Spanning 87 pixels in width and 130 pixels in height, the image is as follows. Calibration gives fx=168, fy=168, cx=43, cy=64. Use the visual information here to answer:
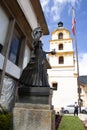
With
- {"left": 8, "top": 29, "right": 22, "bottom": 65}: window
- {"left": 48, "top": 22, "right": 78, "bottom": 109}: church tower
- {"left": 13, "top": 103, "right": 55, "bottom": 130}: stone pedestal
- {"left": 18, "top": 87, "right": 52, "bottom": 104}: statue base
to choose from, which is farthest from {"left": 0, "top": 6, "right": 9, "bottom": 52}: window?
{"left": 48, "top": 22, "right": 78, "bottom": 109}: church tower

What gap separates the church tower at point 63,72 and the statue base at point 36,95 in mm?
24518

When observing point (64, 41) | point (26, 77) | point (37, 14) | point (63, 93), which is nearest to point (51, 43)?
point (64, 41)

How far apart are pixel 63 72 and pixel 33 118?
27.8 meters

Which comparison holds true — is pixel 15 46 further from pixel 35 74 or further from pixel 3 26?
pixel 35 74

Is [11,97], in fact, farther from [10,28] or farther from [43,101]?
[43,101]

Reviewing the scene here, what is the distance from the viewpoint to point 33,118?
4.52m

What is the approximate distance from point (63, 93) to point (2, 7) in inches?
922

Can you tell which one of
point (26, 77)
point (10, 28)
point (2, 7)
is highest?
point (2, 7)

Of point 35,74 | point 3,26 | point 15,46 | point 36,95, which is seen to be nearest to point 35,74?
point 35,74

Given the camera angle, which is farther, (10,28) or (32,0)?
(32,0)

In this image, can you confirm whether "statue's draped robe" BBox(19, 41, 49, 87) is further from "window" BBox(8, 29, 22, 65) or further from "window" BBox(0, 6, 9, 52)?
"window" BBox(8, 29, 22, 65)

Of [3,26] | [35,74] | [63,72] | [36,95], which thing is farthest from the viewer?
[63,72]

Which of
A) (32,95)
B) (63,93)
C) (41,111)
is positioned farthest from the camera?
(63,93)

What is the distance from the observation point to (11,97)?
9273 millimetres
